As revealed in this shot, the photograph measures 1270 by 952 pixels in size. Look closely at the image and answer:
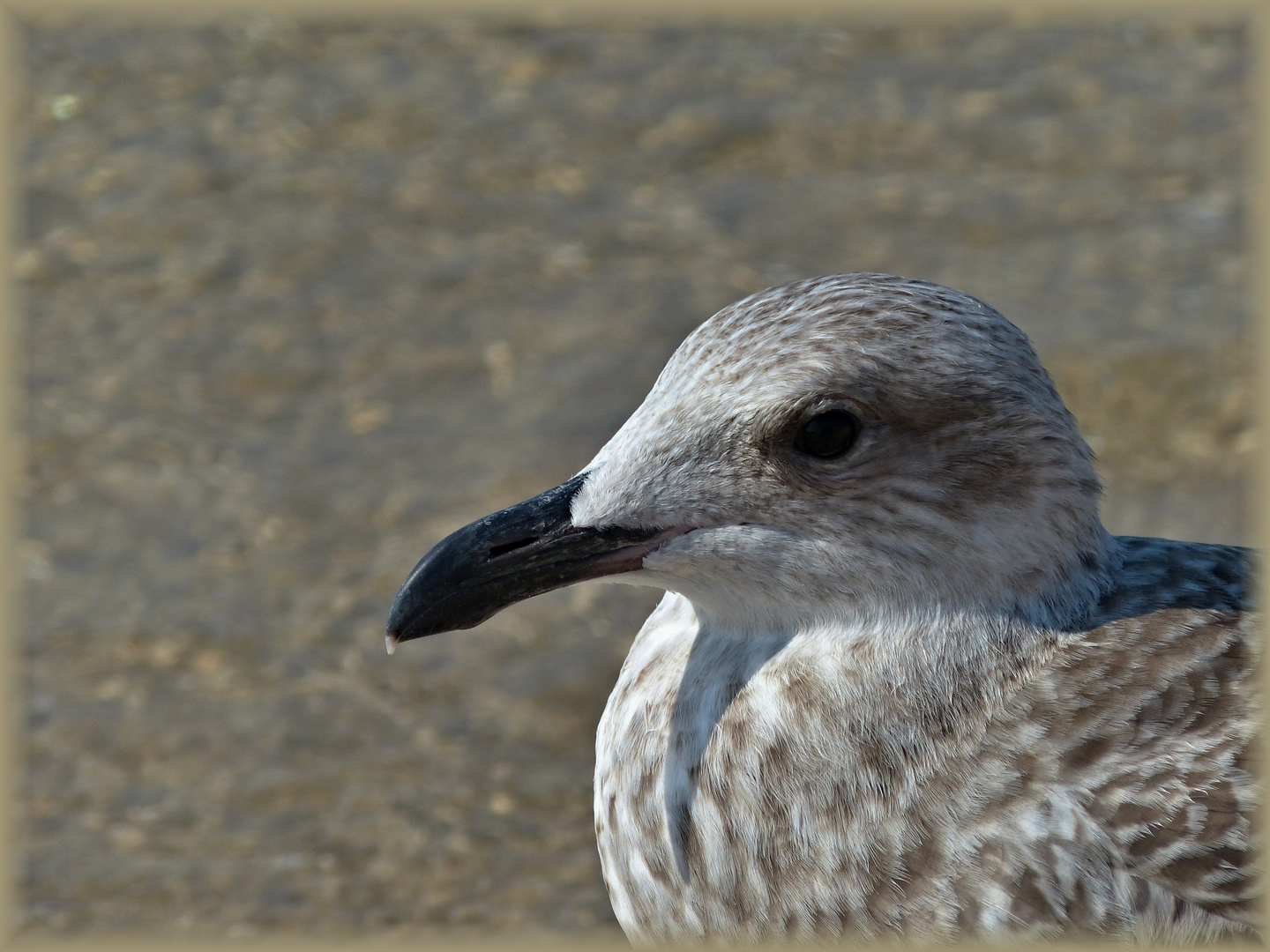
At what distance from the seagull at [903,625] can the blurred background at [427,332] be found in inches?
54.1

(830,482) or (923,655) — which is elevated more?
(830,482)

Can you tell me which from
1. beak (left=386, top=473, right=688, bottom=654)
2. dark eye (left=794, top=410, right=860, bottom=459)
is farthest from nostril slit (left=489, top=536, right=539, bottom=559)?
dark eye (left=794, top=410, right=860, bottom=459)

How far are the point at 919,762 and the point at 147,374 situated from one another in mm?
4134

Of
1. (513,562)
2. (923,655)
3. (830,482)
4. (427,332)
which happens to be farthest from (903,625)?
(427,332)

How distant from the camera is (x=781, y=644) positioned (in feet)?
10.8

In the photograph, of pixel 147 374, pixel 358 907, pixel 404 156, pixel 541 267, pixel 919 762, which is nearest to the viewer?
pixel 919 762

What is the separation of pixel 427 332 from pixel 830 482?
12.2 feet

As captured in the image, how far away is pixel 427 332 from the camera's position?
654cm

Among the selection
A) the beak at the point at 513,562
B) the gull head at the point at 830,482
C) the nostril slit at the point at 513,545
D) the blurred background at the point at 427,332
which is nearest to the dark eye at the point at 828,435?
the gull head at the point at 830,482

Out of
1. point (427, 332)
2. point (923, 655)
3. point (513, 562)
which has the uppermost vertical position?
point (427, 332)

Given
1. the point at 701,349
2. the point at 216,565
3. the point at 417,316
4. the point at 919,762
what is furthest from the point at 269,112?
the point at 919,762

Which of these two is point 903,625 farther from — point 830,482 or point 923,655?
point 830,482

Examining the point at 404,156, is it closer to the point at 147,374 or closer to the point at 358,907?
the point at 147,374

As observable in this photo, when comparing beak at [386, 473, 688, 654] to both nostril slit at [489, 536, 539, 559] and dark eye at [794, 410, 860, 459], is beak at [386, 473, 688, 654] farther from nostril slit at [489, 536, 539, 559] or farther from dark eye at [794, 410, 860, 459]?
dark eye at [794, 410, 860, 459]
